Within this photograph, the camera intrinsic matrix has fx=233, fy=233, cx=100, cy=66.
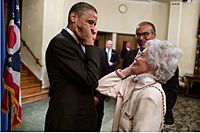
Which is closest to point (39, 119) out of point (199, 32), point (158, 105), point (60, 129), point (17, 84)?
point (17, 84)

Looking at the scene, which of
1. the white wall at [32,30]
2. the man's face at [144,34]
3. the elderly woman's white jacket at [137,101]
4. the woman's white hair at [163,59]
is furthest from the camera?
the white wall at [32,30]

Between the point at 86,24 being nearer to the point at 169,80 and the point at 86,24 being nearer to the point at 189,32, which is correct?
the point at 169,80

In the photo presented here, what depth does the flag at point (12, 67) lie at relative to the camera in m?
2.00

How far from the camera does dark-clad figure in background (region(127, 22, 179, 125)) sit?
81.7 inches

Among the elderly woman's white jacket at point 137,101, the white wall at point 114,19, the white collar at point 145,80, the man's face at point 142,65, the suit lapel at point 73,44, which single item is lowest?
the elderly woman's white jacket at point 137,101

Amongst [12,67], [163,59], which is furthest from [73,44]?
[12,67]

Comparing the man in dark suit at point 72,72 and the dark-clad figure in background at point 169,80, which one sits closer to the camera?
the man in dark suit at point 72,72

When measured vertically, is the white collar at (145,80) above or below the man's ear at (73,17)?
below

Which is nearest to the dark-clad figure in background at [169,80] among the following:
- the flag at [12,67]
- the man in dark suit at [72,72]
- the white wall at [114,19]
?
the man in dark suit at [72,72]

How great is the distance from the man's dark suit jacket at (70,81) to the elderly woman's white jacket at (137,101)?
0.16 m

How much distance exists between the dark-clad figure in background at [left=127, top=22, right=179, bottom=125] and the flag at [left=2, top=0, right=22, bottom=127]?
1120 millimetres

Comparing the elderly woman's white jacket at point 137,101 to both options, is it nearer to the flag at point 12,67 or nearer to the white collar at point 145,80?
the white collar at point 145,80

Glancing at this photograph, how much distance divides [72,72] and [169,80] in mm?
1069

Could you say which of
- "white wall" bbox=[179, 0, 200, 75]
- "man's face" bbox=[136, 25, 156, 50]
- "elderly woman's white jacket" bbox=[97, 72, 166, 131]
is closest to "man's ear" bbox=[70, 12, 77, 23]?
"elderly woman's white jacket" bbox=[97, 72, 166, 131]
